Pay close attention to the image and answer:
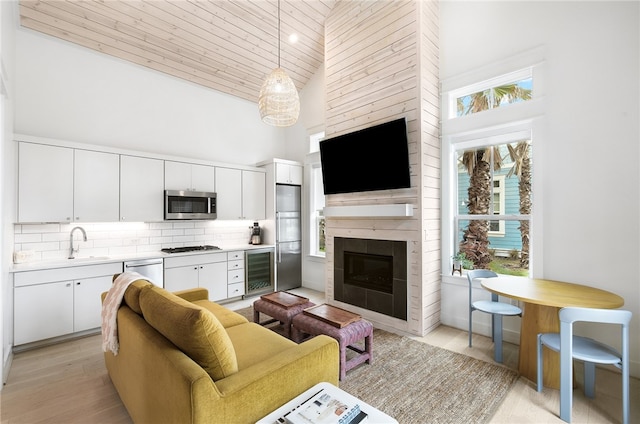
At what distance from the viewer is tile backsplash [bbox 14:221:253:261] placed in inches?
141

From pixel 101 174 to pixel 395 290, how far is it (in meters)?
4.07

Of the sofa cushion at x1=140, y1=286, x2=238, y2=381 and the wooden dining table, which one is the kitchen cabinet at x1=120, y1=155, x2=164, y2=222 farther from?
the wooden dining table

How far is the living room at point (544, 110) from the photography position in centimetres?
268

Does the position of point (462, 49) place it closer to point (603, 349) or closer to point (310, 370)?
point (603, 349)

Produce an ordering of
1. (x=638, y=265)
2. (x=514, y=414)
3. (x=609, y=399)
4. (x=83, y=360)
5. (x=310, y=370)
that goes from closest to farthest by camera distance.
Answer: (x=310, y=370) → (x=514, y=414) → (x=609, y=399) → (x=638, y=265) → (x=83, y=360)

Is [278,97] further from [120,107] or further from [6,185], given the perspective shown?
[120,107]

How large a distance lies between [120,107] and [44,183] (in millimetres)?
1522

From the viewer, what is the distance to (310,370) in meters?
1.70

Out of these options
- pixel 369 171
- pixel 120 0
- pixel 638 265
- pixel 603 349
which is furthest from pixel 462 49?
pixel 120 0

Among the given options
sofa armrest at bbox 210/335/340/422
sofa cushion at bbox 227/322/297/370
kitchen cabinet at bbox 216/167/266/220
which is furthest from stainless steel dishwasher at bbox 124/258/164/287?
sofa armrest at bbox 210/335/340/422

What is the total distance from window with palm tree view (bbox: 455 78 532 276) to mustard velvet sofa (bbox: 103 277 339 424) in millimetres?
2700

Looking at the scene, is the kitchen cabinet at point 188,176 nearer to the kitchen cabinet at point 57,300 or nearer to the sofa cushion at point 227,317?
the kitchen cabinet at point 57,300

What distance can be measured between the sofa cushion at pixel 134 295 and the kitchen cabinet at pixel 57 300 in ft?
5.92

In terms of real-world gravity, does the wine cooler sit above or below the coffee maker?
below
